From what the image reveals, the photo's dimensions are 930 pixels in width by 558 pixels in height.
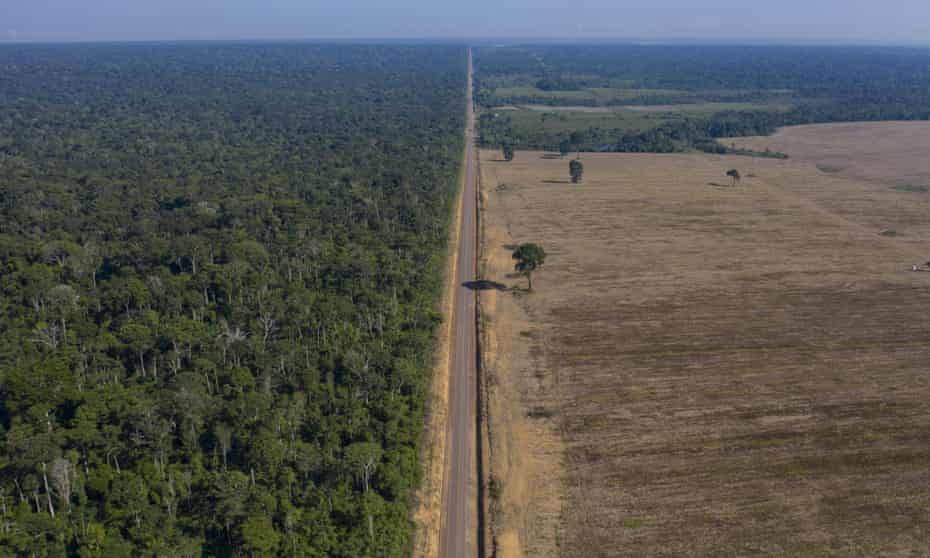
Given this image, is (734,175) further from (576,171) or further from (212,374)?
(212,374)

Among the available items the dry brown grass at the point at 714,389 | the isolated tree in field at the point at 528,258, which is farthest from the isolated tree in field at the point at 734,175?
the isolated tree in field at the point at 528,258

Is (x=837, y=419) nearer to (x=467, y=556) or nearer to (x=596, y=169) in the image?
(x=467, y=556)

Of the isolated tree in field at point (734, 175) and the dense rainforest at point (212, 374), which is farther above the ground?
the isolated tree in field at point (734, 175)

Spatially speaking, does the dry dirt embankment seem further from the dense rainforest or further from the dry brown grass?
the dry brown grass

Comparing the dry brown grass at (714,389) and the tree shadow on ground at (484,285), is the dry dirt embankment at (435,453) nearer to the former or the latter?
the dry brown grass at (714,389)

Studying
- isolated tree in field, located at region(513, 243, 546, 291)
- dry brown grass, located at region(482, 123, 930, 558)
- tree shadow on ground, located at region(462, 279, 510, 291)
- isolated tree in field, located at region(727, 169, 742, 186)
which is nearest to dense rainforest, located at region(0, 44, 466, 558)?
tree shadow on ground, located at region(462, 279, 510, 291)

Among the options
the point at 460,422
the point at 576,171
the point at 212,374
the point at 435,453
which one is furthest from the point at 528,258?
the point at 576,171

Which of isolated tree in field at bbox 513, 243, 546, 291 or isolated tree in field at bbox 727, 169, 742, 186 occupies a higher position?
isolated tree in field at bbox 727, 169, 742, 186
